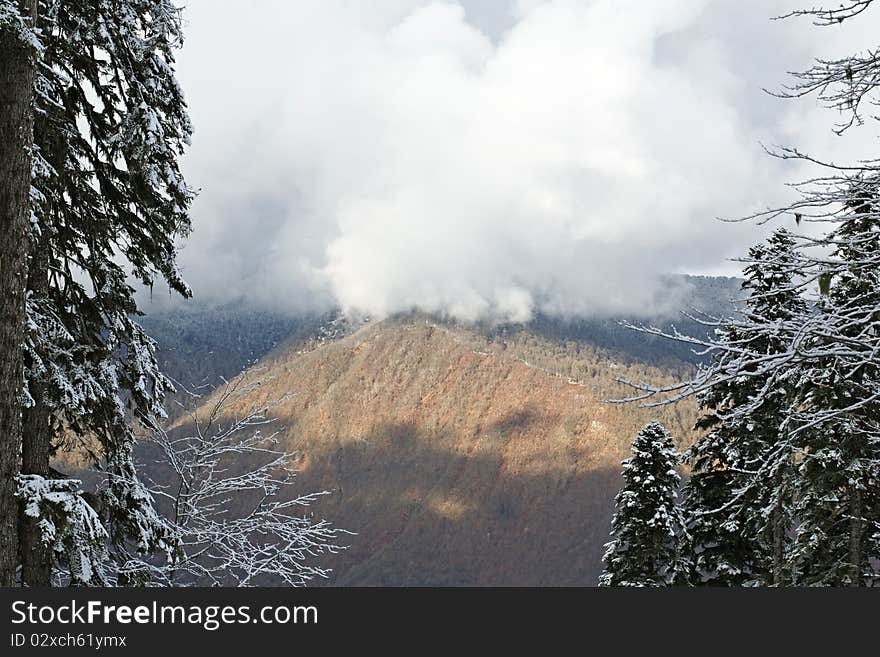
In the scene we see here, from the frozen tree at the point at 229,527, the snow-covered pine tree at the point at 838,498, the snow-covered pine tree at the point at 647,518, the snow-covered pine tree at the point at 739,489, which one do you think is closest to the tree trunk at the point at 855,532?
the snow-covered pine tree at the point at 838,498

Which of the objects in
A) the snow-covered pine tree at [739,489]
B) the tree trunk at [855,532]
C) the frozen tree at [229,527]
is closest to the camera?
the frozen tree at [229,527]

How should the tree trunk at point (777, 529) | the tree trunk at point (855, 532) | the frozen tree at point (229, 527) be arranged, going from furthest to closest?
the tree trunk at point (777, 529) → the tree trunk at point (855, 532) → the frozen tree at point (229, 527)

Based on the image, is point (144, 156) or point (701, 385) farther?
point (144, 156)

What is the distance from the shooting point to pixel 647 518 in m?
19.0

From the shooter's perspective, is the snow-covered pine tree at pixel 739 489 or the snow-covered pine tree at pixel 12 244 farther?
the snow-covered pine tree at pixel 739 489

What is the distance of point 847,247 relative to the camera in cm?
527

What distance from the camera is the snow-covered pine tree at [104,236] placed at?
659 centimetres

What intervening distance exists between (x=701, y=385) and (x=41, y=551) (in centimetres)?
542

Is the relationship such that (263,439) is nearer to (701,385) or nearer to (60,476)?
(60,476)

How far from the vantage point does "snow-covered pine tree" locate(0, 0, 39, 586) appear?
5.34 m

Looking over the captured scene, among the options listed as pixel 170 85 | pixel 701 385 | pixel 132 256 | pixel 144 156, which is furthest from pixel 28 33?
pixel 701 385

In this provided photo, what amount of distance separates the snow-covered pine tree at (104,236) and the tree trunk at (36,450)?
12 millimetres

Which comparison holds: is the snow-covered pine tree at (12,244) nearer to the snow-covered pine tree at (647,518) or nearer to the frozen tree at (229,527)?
the frozen tree at (229,527)

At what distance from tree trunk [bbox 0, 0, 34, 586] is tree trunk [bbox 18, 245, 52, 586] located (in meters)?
0.57
